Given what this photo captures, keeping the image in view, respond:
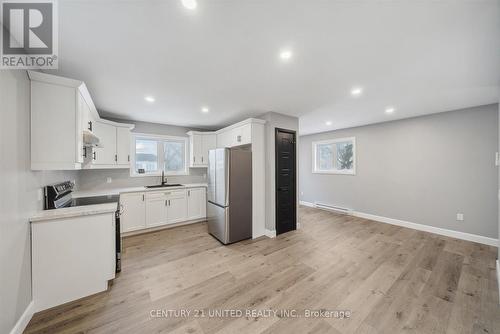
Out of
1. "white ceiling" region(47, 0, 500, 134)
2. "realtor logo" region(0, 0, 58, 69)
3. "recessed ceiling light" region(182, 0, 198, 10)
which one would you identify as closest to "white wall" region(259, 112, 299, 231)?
"white ceiling" region(47, 0, 500, 134)

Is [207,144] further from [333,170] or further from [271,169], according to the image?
[333,170]

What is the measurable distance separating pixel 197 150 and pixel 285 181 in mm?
2461

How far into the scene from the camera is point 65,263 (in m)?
1.79

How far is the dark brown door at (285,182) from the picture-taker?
3.63m

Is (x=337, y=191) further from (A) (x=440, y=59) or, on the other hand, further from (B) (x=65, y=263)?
(B) (x=65, y=263)

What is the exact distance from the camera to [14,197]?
57.2 inches

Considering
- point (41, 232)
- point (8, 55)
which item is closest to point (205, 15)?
point (8, 55)

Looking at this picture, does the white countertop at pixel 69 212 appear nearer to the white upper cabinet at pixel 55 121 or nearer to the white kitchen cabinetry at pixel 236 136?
Result: the white upper cabinet at pixel 55 121

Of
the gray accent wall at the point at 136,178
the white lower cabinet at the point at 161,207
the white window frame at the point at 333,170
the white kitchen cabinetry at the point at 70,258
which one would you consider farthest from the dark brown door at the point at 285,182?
the white kitchen cabinetry at the point at 70,258

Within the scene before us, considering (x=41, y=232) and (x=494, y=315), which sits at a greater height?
(x=41, y=232)

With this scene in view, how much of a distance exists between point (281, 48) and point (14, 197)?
2657 mm

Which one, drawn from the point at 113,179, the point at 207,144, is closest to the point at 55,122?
the point at 113,179

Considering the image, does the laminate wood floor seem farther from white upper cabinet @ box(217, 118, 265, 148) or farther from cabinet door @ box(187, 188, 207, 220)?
white upper cabinet @ box(217, 118, 265, 148)

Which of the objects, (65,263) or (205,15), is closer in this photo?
(205,15)
